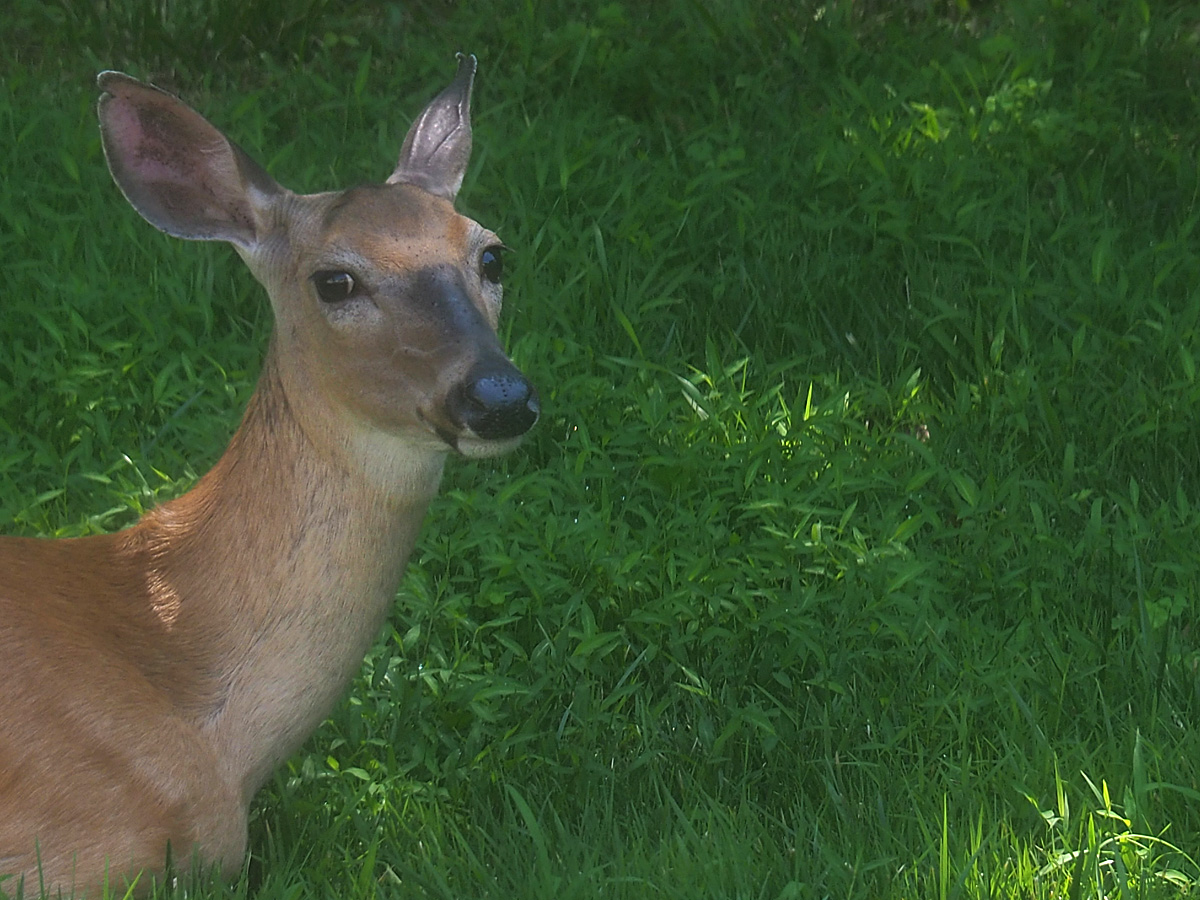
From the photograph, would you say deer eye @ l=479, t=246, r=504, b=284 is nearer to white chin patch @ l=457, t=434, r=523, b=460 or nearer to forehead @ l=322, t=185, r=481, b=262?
forehead @ l=322, t=185, r=481, b=262

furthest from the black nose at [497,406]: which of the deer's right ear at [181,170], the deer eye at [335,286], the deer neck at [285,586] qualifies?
the deer's right ear at [181,170]

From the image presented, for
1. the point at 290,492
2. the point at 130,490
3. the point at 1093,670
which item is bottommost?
the point at 130,490

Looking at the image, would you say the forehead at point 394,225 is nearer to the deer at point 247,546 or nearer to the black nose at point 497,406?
the deer at point 247,546

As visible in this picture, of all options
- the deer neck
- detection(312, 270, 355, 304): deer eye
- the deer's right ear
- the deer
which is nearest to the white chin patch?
the deer

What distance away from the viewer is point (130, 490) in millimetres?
4555

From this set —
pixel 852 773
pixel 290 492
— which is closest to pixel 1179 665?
pixel 852 773

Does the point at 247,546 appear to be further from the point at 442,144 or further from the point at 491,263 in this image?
the point at 442,144

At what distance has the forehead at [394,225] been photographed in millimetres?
3436

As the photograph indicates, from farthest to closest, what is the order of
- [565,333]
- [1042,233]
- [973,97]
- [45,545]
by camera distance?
[973,97], [1042,233], [565,333], [45,545]

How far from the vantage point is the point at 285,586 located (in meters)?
3.44

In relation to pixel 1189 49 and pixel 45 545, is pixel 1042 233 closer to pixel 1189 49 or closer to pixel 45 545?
pixel 1189 49

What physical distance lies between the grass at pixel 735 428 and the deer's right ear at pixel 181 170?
100cm

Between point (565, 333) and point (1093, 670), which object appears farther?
point (565, 333)

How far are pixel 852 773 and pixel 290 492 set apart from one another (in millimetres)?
1272
